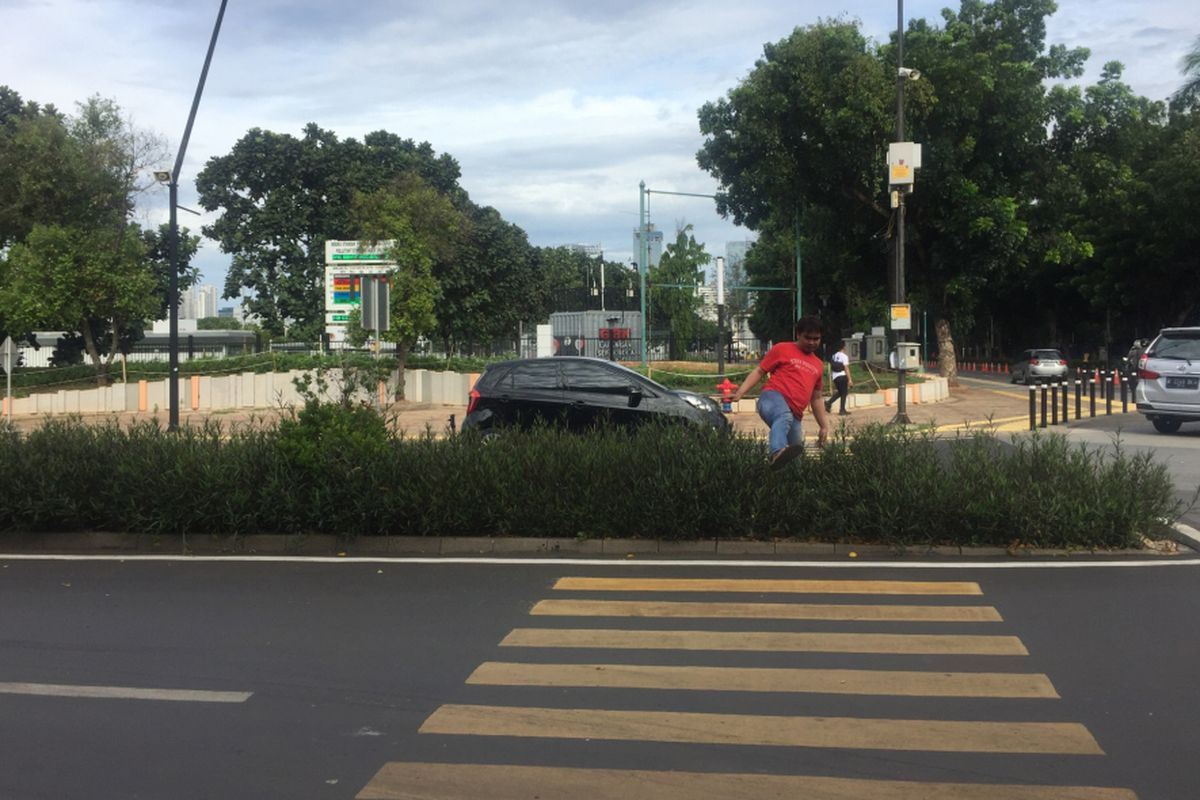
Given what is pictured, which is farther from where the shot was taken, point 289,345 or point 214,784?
point 289,345

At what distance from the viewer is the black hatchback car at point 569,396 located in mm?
14578

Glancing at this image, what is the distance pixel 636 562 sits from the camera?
9.10 metres

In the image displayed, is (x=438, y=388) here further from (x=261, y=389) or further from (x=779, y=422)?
(x=779, y=422)

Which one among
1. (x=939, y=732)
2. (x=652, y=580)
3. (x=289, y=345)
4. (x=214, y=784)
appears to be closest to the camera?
(x=214, y=784)

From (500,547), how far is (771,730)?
493 centimetres

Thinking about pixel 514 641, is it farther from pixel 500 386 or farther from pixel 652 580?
pixel 500 386

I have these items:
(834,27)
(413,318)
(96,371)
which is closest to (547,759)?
(413,318)

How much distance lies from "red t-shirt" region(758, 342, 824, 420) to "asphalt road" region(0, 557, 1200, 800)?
Result: 1.63 meters

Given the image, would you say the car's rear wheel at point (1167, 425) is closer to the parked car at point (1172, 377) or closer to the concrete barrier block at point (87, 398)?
the parked car at point (1172, 377)

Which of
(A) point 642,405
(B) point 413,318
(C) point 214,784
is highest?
(B) point 413,318

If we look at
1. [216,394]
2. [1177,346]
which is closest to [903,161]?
[1177,346]

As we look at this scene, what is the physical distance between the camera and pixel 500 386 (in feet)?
48.8

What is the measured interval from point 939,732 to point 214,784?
10.5 ft

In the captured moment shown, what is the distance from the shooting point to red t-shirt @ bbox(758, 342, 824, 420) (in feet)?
31.3
